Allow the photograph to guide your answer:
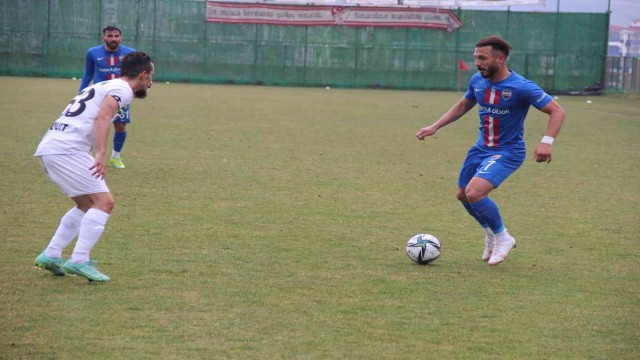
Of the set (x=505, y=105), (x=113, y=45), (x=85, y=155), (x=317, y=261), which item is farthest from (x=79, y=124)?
(x=113, y=45)

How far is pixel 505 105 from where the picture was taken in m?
7.63

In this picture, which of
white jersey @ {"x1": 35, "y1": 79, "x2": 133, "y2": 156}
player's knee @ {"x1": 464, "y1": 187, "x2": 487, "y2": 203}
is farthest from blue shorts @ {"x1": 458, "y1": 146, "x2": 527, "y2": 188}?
white jersey @ {"x1": 35, "y1": 79, "x2": 133, "y2": 156}

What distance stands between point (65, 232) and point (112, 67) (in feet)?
22.4

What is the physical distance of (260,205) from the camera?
33.3 feet

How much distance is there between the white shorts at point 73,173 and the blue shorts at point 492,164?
3.03 meters

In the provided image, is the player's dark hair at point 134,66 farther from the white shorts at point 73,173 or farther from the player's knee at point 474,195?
the player's knee at point 474,195

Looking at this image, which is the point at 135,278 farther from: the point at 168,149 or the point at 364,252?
the point at 168,149

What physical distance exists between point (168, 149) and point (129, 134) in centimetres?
244

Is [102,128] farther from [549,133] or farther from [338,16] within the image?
[338,16]

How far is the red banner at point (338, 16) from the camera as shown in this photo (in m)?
40.7

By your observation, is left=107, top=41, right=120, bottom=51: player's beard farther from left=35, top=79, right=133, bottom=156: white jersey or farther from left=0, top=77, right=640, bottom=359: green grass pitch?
left=35, top=79, right=133, bottom=156: white jersey

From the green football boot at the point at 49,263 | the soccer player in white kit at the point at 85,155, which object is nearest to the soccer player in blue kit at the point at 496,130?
the soccer player in white kit at the point at 85,155

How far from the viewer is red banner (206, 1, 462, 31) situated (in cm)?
4072

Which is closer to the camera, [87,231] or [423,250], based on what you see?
[87,231]
